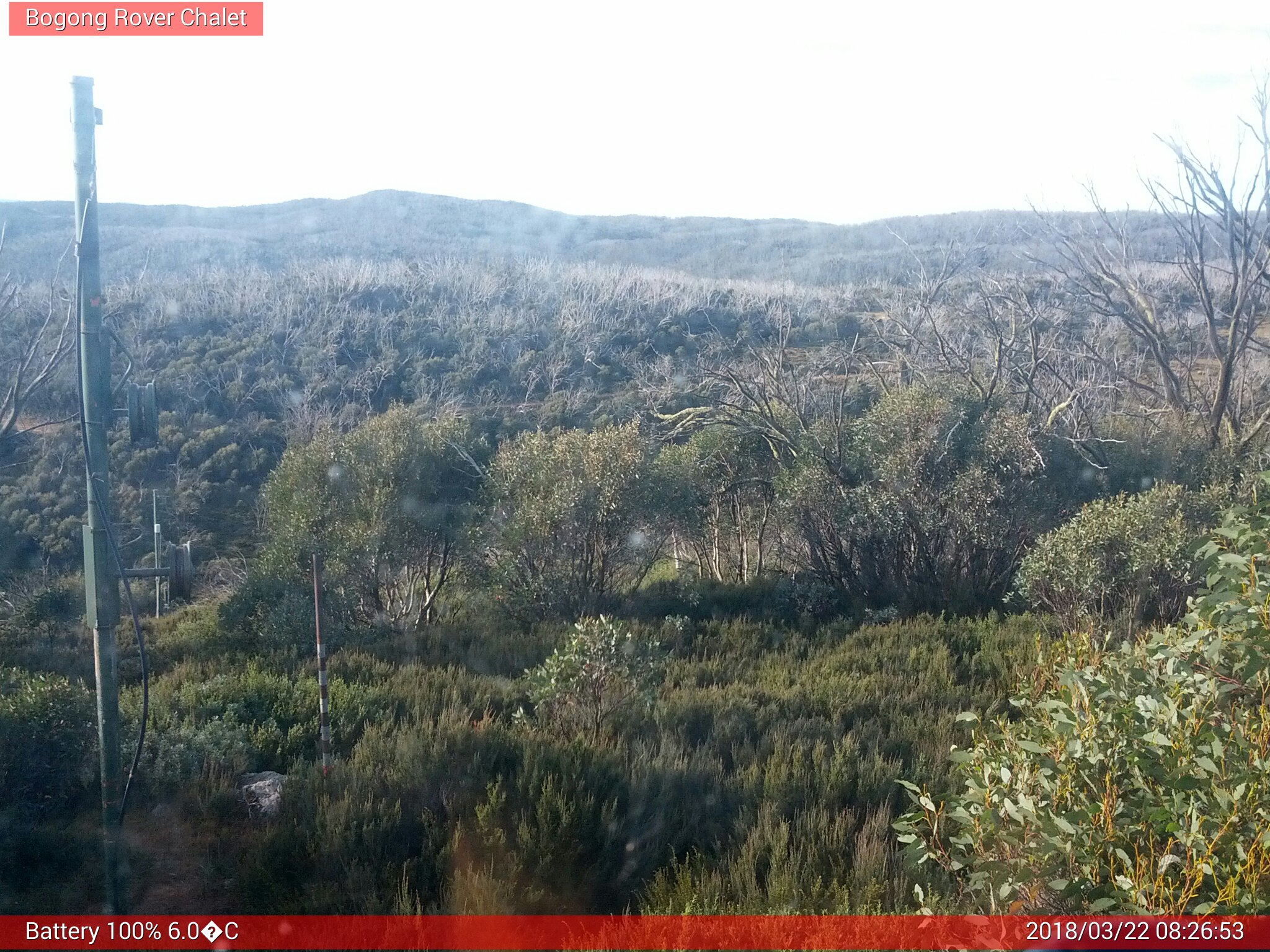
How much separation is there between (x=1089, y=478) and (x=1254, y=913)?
33.2 ft

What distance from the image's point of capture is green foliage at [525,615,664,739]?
658cm

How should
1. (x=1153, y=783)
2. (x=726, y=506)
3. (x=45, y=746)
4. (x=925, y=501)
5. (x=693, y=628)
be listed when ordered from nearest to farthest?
1. (x=1153, y=783)
2. (x=45, y=746)
3. (x=693, y=628)
4. (x=925, y=501)
5. (x=726, y=506)

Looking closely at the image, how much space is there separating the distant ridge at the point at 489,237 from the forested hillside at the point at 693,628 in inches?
550

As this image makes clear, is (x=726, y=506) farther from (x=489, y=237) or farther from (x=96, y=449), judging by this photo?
(x=489, y=237)

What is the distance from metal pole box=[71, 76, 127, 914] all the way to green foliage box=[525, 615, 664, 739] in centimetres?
301

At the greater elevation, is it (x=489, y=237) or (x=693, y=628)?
(x=489, y=237)

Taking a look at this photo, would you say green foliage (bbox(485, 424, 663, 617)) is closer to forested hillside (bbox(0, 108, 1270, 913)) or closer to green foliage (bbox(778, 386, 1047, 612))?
forested hillside (bbox(0, 108, 1270, 913))

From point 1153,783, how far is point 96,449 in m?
4.07

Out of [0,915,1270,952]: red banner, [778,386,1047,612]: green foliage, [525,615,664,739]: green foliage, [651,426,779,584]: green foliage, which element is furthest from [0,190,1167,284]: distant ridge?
[0,915,1270,952]: red banner

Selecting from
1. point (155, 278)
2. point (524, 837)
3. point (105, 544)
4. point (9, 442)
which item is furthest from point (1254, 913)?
point (155, 278)

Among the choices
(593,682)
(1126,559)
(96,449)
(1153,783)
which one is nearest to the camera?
(1153,783)

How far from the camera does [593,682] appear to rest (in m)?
6.70

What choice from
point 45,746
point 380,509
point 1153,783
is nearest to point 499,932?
point 1153,783

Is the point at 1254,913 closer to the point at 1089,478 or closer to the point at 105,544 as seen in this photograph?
the point at 105,544
